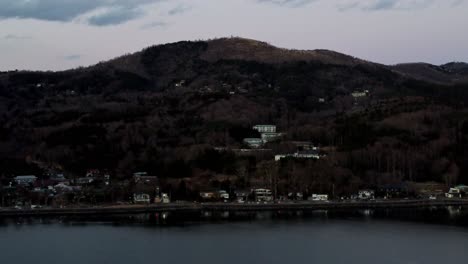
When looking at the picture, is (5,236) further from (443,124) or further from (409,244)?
(443,124)

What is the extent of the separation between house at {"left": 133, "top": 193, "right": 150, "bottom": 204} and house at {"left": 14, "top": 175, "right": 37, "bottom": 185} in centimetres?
594

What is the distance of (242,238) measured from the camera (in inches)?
939

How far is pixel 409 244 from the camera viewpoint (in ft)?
74.6

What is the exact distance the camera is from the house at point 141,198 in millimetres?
32906

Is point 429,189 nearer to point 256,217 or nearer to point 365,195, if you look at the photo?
point 365,195

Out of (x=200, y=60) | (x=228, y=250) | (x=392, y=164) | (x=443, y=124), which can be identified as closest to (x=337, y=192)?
(x=392, y=164)

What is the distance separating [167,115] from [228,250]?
25978 millimetres

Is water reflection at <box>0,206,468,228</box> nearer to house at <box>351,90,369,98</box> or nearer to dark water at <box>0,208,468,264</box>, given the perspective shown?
dark water at <box>0,208,468,264</box>

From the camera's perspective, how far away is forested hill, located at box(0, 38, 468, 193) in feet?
119

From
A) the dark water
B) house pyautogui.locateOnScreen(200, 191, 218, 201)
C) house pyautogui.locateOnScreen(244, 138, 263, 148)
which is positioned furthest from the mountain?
the dark water

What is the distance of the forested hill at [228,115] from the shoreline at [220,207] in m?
2.29

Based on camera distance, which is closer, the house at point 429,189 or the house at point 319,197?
the house at point 319,197

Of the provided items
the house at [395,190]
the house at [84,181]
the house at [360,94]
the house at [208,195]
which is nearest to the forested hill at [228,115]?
the house at [360,94]

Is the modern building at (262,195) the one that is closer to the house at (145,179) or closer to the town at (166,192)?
the town at (166,192)
